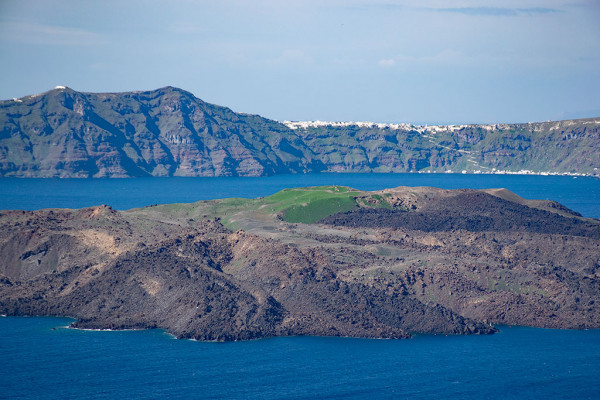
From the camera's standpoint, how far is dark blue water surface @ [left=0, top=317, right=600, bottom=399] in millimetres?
68250

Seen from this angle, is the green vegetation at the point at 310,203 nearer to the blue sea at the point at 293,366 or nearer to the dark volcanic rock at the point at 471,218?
the dark volcanic rock at the point at 471,218

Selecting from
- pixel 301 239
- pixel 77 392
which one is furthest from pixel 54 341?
pixel 301 239

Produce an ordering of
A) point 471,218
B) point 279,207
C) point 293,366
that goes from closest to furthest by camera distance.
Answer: point 293,366 < point 471,218 < point 279,207

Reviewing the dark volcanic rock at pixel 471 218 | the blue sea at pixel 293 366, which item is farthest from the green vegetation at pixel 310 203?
the blue sea at pixel 293 366

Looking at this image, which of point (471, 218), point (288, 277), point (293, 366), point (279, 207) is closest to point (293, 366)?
point (293, 366)

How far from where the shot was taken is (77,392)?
66.8 meters

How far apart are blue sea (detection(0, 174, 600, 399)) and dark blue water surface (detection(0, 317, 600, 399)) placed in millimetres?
93

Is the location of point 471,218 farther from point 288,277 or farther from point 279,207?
point 288,277

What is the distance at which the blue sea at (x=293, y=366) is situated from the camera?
68.2m

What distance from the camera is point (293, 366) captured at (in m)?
74.2

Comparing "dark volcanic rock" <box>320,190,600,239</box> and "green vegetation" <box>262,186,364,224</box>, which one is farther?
"green vegetation" <box>262,186,364,224</box>

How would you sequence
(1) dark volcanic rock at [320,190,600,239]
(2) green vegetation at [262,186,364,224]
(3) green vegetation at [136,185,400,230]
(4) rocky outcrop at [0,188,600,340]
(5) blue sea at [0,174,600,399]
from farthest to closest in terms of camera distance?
(2) green vegetation at [262,186,364,224] → (3) green vegetation at [136,185,400,230] → (1) dark volcanic rock at [320,190,600,239] → (4) rocky outcrop at [0,188,600,340] → (5) blue sea at [0,174,600,399]

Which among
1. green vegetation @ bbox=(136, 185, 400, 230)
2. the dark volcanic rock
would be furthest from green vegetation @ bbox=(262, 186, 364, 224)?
the dark volcanic rock

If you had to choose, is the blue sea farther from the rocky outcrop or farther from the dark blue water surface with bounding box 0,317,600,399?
the rocky outcrop
